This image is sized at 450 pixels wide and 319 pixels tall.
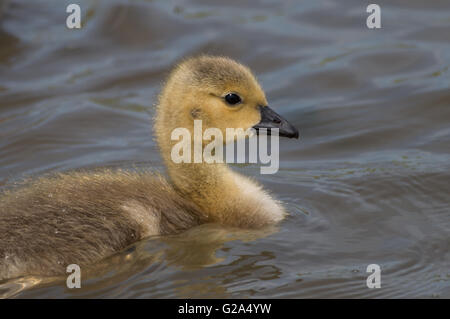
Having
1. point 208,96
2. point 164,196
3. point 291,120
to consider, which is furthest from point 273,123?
point 291,120

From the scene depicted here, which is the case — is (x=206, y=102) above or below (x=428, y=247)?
above

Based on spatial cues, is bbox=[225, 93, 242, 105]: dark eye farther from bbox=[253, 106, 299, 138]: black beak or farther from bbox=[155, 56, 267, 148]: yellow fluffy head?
bbox=[253, 106, 299, 138]: black beak

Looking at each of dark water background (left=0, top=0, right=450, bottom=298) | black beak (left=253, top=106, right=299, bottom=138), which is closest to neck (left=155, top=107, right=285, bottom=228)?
dark water background (left=0, top=0, right=450, bottom=298)

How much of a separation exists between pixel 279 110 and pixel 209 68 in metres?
2.23

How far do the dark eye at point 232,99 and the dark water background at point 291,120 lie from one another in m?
0.74

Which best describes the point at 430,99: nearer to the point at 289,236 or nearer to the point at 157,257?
the point at 289,236

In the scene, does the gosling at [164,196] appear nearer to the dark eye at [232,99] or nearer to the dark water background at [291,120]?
the dark eye at [232,99]

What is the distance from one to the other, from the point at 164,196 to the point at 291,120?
89.6 inches

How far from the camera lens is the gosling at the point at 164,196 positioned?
14.2ft

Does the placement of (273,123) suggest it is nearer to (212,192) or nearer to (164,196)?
(212,192)

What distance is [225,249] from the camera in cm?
462

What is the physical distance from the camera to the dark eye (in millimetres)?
4941
